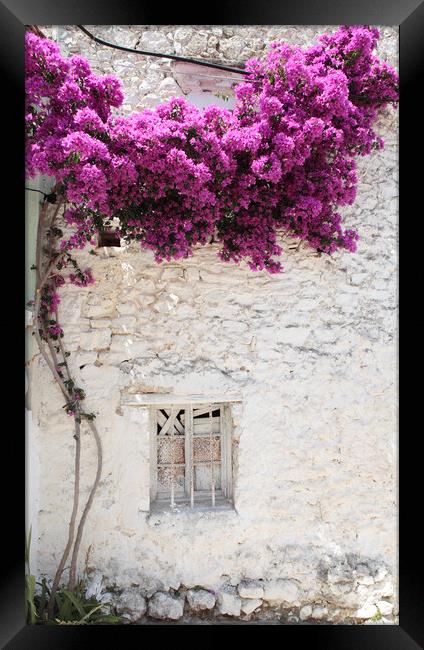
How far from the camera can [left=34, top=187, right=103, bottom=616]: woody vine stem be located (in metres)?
3.20

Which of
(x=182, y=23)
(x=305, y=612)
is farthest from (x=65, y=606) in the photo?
(x=182, y=23)

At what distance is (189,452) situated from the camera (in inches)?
135

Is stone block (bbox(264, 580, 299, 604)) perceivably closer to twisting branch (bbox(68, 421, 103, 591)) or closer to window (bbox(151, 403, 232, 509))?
window (bbox(151, 403, 232, 509))

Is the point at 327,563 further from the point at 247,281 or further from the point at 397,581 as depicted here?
the point at 247,281

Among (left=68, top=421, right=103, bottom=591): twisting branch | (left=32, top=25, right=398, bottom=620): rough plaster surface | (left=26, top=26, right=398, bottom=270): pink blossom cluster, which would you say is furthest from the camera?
(left=32, top=25, right=398, bottom=620): rough plaster surface

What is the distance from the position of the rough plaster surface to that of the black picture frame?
384 mm

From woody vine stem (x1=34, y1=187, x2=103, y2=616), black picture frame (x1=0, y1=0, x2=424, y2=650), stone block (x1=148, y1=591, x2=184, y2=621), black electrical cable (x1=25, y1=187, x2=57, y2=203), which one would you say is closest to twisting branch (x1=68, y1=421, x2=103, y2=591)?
woody vine stem (x1=34, y1=187, x2=103, y2=616)

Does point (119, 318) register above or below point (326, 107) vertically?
below

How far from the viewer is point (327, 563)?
3363 millimetres

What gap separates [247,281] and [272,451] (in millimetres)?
1240

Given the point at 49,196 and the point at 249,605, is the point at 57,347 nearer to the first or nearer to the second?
A: the point at 49,196

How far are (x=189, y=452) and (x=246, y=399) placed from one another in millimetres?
583

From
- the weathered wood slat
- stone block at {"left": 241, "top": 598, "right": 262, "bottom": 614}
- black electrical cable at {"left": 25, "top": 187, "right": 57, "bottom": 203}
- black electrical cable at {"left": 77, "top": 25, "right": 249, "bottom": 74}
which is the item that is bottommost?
stone block at {"left": 241, "top": 598, "right": 262, "bottom": 614}
